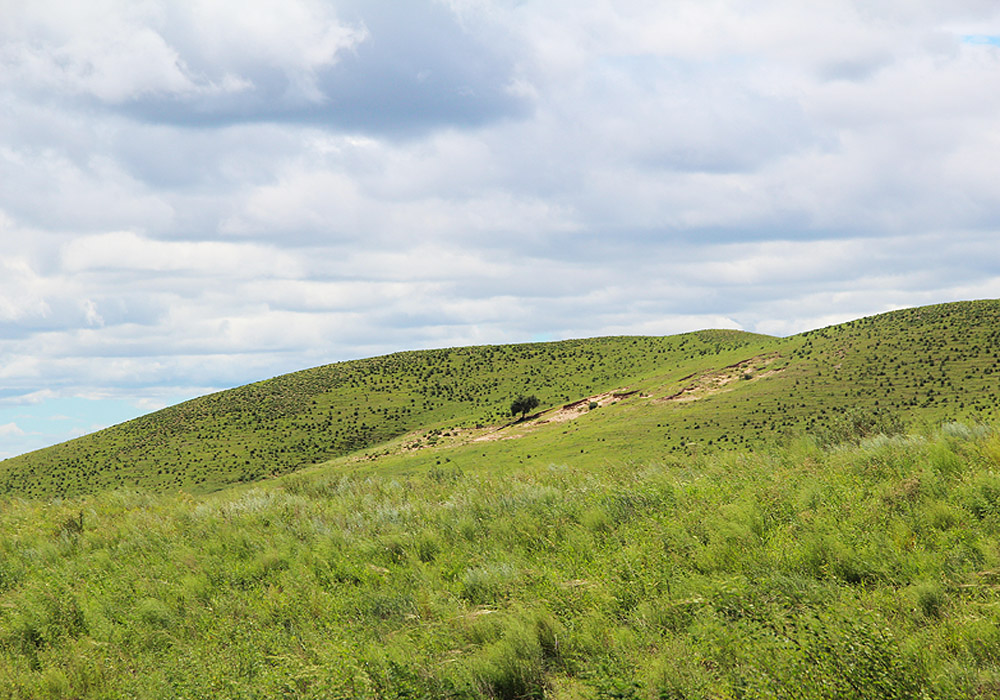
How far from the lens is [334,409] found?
4171 inches

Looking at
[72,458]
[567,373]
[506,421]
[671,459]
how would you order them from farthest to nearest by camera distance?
[567,373]
[72,458]
[506,421]
[671,459]

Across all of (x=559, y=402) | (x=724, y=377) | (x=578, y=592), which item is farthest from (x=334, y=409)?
(x=578, y=592)

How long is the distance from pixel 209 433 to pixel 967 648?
341ft

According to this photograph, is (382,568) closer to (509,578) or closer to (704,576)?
(509,578)

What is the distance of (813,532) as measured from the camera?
10.4m

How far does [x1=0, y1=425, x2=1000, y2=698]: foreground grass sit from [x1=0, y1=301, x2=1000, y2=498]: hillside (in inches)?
800

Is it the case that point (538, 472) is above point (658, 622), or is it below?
above

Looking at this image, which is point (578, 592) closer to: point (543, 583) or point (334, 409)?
point (543, 583)

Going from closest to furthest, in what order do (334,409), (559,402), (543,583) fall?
(543,583) < (559,402) < (334,409)

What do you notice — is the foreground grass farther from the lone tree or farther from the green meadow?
the lone tree

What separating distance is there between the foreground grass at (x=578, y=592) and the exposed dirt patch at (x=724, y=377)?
5429cm

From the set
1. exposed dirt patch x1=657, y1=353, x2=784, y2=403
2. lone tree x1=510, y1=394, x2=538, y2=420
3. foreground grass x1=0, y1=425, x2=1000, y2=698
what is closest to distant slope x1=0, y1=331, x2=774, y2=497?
lone tree x1=510, y1=394, x2=538, y2=420

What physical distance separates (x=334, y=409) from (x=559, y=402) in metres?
37.3

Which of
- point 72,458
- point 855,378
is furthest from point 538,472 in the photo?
point 72,458
